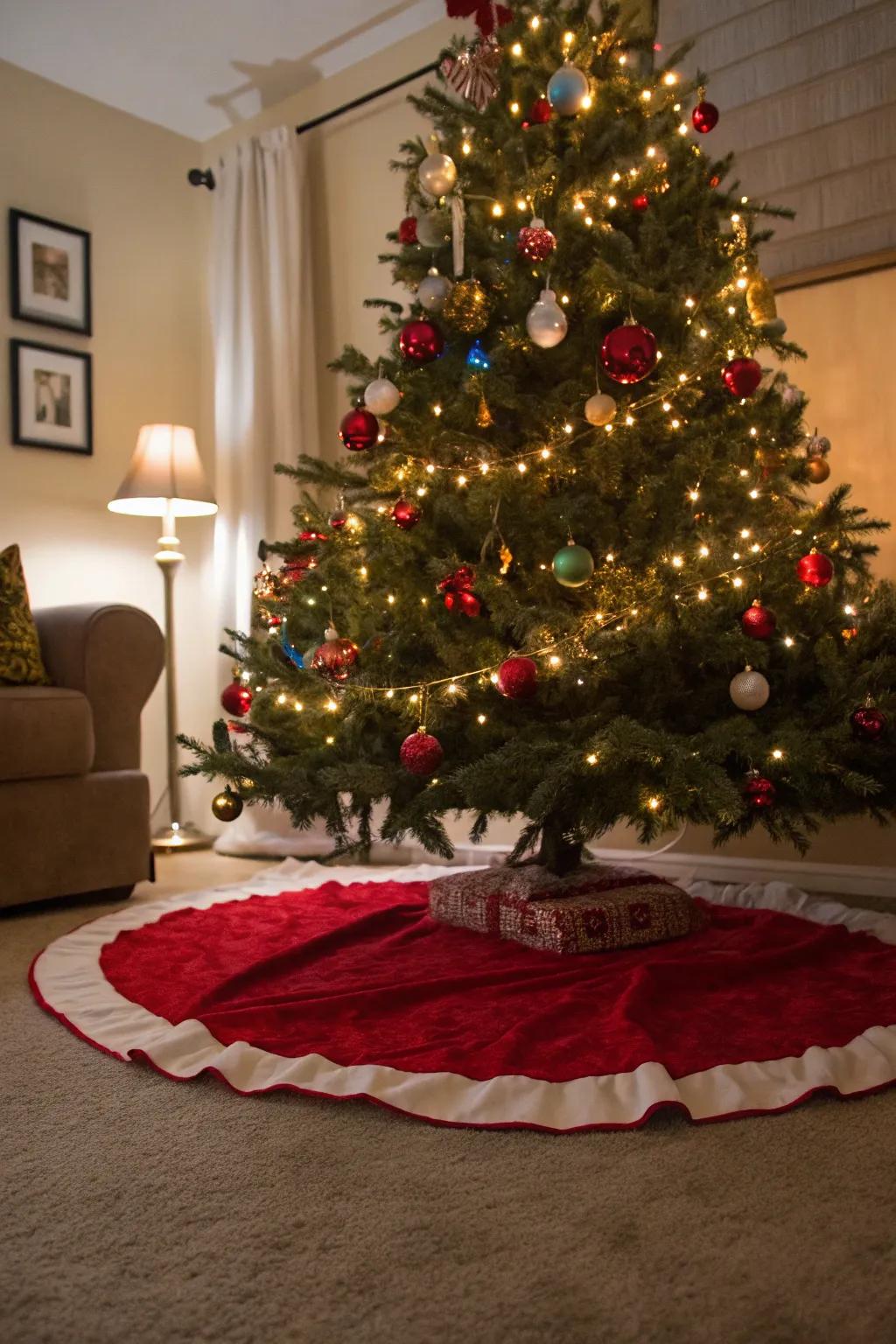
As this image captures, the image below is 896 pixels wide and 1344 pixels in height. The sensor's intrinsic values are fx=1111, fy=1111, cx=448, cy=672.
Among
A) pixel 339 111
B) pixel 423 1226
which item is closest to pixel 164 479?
pixel 339 111

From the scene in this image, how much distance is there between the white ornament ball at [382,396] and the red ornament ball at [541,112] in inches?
22.2

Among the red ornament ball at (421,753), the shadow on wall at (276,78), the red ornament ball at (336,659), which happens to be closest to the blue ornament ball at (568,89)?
the red ornament ball at (336,659)

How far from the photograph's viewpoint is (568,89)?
6.43ft

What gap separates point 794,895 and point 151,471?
7.50 feet

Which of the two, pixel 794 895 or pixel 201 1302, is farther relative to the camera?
pixel 794 895

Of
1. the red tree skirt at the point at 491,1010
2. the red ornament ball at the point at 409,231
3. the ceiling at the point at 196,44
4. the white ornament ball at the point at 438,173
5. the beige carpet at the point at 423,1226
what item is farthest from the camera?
the ceiling at the point at 196,44

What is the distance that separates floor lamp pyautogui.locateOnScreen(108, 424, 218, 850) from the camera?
346 cm

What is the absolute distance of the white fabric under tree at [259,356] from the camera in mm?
3666

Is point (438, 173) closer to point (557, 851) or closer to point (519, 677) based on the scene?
point (519, 677)

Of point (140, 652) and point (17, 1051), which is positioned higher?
point (140, 652)

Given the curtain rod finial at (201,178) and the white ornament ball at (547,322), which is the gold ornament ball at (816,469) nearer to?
the white ornament ball at (547,322)

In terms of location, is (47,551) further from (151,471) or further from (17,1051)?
(17,1051)

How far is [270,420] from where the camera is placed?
371cm

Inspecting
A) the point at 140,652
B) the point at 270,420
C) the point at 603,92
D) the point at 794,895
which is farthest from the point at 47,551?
the point at 794,895
